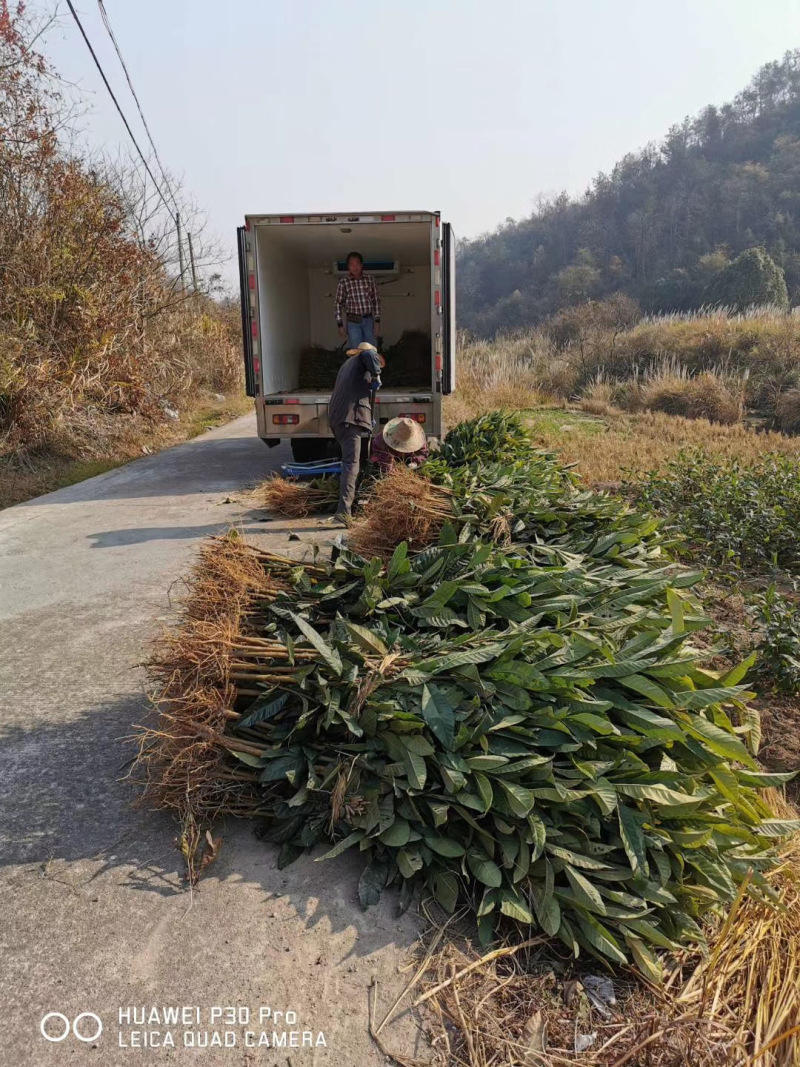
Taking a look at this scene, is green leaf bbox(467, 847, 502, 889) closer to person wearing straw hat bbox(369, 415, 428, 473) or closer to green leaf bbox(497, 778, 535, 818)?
green leaf bbox(497, 778, 535, 818)

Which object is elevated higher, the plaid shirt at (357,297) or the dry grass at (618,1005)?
the plaid shirt at (357,297)

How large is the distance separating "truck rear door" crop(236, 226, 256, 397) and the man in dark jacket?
1.73m

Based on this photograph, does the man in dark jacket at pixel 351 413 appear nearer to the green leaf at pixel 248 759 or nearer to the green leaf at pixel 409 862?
the green leaf at pixel 248 759

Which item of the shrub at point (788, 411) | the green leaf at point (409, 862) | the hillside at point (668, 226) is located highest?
the hillside at point (668, 226)

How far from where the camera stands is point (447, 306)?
8.18 m

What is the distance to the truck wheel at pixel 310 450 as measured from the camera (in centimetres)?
903

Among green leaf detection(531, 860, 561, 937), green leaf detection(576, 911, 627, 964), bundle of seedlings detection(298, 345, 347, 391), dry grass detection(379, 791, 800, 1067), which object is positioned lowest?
dry grass detection(379, 791, 800, 1067)

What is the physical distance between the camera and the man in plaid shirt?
9453 mm

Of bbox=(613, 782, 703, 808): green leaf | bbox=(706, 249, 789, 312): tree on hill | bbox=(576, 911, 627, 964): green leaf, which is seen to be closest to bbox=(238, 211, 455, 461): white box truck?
bbox=(613, 782, 703, 808): green leaf

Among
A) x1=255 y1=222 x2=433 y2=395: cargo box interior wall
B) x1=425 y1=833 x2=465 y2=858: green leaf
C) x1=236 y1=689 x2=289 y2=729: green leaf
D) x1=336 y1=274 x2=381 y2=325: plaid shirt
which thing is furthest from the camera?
x1=336 y1=274 x2=381 y2=325: plaid shirt

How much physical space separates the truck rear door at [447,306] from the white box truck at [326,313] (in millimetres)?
12

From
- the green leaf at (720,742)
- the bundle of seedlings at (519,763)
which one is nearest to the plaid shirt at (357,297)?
the bundle of seedlings at (519,763)

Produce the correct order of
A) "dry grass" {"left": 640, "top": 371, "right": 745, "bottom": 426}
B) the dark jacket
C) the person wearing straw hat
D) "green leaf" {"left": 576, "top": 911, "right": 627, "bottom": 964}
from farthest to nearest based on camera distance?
"dry grass" {"left": 640, "top": 371, "right": 745, "bottom": 426}
the person wearing straw hat
the dark jacket
"green leaf" {"left": 576, "top": 911, "right": 627, "bottom": 964}

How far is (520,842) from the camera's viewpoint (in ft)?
7.59
